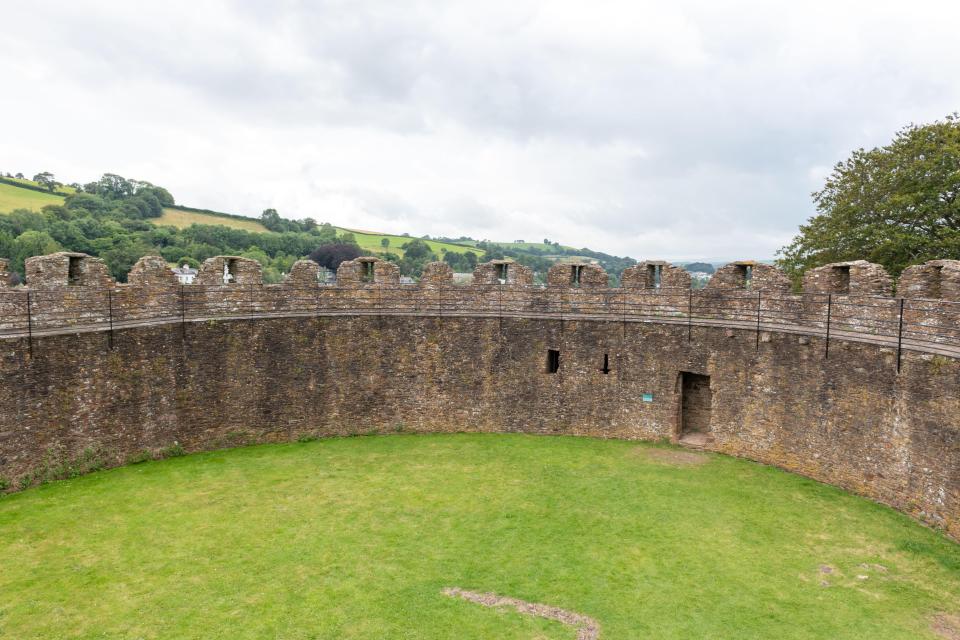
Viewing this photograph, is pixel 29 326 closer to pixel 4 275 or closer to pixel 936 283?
pixel 4 275

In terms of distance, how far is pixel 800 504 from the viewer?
42.4 ft

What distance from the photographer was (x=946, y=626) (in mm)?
8672

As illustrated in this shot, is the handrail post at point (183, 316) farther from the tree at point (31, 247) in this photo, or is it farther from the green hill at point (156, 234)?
the tree at point (31, 247)

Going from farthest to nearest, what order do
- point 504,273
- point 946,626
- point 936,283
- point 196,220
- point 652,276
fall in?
point 196,220, point 504,273, point 652,276, point 936,283, point 946,626

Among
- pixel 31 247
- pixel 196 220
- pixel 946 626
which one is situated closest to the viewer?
pixel 946 626

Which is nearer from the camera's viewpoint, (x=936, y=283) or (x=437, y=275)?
(x=936, y=283)

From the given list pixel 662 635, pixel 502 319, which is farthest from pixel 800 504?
pixel 502 319

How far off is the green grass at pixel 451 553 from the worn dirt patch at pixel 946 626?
6.3 inches

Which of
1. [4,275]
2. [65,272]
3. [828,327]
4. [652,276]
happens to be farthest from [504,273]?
[4,275]

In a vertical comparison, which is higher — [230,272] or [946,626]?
[230,272]

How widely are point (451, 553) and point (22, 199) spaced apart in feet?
269

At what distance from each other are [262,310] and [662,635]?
13.0 m

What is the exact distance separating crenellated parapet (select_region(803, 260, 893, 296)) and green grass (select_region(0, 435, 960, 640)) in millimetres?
4646

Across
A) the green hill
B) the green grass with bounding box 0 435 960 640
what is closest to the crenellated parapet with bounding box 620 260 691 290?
the green grass with bounding box 0 435 960 640
